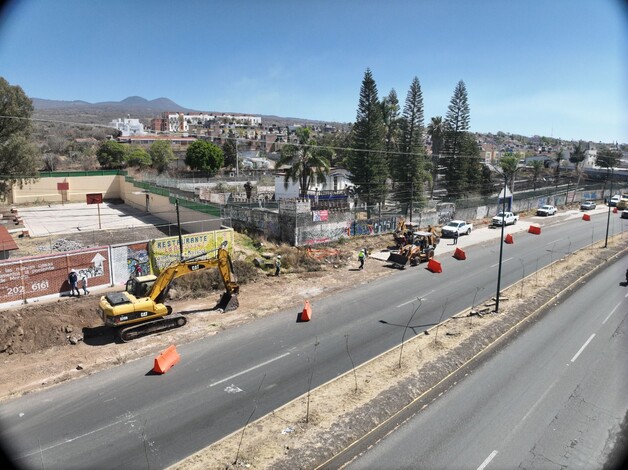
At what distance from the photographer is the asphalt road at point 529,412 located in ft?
33.1

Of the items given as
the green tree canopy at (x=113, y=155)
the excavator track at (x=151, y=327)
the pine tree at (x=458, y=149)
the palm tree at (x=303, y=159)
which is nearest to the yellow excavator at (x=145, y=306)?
the excavator track at (x=151, y=327)

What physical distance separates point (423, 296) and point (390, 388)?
10.3 m

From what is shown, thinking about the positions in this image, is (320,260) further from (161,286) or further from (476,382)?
(476,382)

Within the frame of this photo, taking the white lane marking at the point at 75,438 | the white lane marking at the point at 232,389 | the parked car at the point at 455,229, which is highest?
the parked car at the point at 455,229

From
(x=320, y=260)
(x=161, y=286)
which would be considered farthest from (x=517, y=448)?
(x=320, y=260)

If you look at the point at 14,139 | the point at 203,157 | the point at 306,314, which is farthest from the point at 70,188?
the point at 306,314

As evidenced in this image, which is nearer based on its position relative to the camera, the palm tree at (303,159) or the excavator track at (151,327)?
the excavator track at (151,327)

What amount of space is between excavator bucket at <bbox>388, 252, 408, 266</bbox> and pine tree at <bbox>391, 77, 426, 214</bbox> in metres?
23.3

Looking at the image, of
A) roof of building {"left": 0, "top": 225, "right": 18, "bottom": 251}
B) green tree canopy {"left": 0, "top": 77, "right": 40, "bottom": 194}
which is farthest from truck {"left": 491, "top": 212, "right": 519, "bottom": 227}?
green tree canopy {"left": 0, "top": 77, "right": 40, "bottom": 194}

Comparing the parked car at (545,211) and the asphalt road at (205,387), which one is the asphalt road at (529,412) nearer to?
the asphalt road at (205,387)

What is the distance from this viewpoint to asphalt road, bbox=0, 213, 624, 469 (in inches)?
420

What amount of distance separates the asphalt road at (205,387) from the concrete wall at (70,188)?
48.3 meters

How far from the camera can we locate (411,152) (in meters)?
53.5

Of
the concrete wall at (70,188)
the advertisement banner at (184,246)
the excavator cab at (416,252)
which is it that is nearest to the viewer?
the advertisement banner at (184,246)
